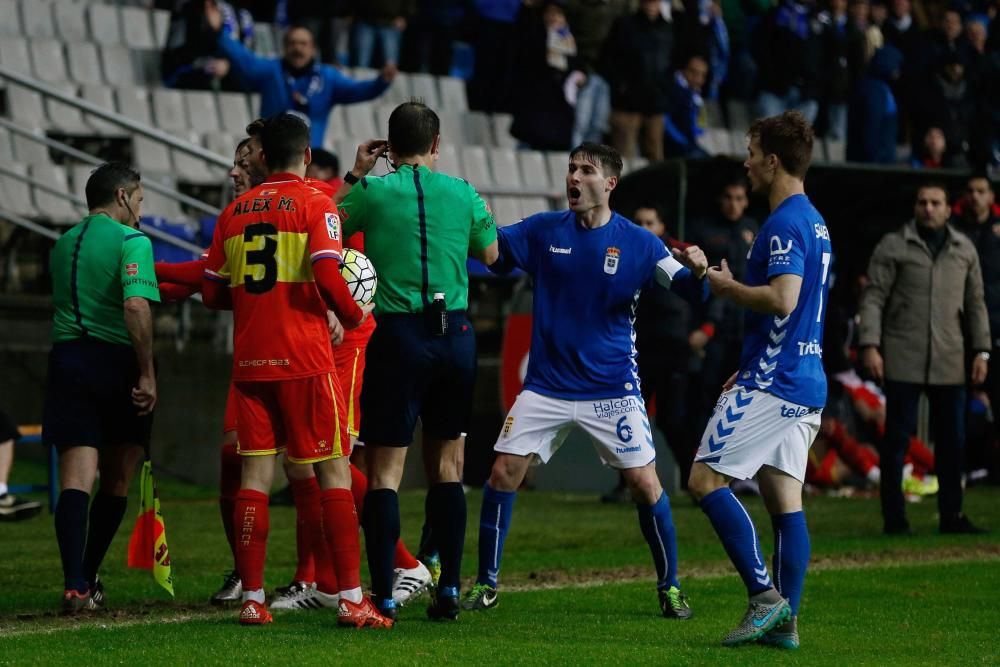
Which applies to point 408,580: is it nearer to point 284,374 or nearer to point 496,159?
point 284,374

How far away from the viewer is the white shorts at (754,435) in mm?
7117

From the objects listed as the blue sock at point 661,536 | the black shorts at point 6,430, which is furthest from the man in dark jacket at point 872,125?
the blue sock at point 661,536

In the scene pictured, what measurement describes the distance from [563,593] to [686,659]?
2265mm

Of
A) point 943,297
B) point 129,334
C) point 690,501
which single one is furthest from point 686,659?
point 690,501

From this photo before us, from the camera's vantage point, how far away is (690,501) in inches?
553

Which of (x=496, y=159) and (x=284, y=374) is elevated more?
(x=496, y=159)

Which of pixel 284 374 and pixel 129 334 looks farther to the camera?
pixel 129 334

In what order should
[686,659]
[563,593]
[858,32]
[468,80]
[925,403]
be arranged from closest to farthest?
[686,659] < [563,593] < [925,403] < [468,80] < [858,32]

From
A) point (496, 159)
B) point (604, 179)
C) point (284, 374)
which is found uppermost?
point (496, 159)

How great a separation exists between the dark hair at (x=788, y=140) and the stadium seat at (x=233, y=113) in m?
11.6

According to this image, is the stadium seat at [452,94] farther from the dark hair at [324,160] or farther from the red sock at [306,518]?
the red sock at [306,518]

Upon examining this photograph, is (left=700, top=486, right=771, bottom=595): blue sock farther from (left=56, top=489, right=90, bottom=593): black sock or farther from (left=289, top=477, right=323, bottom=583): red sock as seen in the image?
(left=56, top=489, right=90, bottom=593): black sock

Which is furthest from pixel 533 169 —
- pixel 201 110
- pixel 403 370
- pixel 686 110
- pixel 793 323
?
pixel 793 323

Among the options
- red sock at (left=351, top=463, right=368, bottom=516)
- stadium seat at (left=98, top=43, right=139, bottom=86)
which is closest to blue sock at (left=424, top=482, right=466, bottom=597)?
red sock at (left=351, top=463, right=368, bottom=516)
